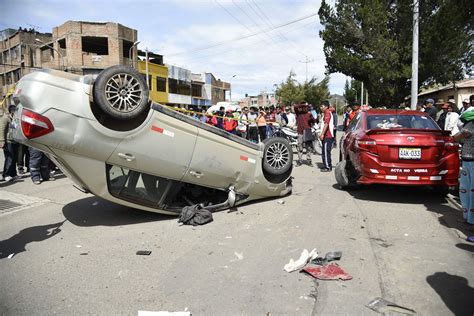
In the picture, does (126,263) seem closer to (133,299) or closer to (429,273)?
(133,299)

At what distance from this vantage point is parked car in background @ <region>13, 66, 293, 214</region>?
13.9 feet

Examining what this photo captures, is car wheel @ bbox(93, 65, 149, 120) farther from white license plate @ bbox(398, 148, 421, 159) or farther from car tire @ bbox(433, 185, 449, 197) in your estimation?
car tire @ bbox(433, 185, 449, 197)

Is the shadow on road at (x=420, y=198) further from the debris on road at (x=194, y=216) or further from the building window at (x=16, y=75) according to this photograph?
the building window at (x=16, y=75)

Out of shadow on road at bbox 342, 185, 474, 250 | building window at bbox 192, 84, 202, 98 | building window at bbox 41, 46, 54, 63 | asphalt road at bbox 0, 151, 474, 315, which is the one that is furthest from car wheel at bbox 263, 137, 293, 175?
building window at bbox 192, 84, 202, 98

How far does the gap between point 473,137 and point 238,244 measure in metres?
3.29

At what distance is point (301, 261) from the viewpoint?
12.5ft

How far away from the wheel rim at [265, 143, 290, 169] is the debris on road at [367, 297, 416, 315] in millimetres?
3439

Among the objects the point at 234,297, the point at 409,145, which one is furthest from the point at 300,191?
the point at 234,297

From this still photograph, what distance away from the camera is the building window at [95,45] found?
127 feet

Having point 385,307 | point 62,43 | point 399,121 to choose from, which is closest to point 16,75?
point 62,43

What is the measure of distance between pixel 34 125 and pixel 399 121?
241 inches

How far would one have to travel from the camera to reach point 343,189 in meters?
7.43


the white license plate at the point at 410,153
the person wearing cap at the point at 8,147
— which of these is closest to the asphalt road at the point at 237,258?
the white license plate at the point at 410,153

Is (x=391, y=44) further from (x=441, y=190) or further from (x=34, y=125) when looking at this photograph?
(x=34, y=125)
